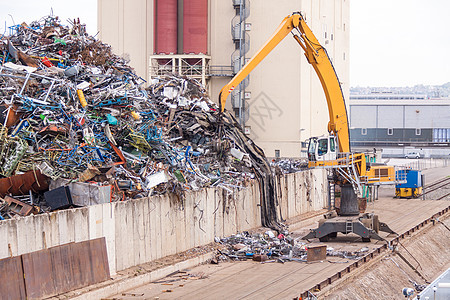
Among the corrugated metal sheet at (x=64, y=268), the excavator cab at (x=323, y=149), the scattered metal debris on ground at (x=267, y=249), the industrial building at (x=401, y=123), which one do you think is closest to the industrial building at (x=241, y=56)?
the excavator cab at (x=323, y=149)

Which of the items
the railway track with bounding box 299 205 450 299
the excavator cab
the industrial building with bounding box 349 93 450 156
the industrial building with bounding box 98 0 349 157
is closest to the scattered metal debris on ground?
the railway track with bounding box 299 205 450 299

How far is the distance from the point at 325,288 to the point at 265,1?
30.0m

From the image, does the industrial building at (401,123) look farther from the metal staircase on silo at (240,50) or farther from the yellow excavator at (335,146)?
the yellow excavator at (335,146)

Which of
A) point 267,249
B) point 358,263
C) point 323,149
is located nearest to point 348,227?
point 358,263

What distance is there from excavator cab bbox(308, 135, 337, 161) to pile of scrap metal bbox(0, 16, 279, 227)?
2.66m

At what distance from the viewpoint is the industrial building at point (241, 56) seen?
48.1 m

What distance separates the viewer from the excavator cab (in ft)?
100

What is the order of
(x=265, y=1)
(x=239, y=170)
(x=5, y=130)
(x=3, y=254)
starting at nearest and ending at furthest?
(x=3, y=254)
(x=5, y=130)
(x=239, y=170)
(x=265, y=1)

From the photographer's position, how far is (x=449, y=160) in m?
85.6

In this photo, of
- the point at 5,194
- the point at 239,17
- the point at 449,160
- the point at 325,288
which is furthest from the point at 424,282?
the point at 449,160

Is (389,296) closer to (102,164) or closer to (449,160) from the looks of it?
(102,164)

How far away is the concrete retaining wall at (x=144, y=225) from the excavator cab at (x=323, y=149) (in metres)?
2.88

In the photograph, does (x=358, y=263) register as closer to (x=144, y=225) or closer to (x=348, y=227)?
→ (x=348, y=227)

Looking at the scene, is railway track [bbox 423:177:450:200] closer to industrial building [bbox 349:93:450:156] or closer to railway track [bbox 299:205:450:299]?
railway track [bbox 299:205:450:299]
